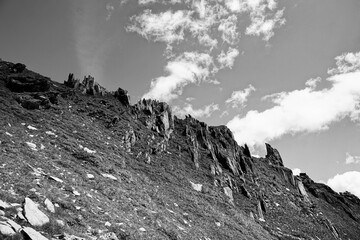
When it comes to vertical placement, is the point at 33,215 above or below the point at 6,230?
above

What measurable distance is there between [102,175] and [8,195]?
1328cm

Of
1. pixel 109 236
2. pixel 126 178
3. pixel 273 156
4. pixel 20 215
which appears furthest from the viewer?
pixel 273 156

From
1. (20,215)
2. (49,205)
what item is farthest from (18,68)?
(20,215)

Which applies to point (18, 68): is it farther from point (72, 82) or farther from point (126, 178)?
point (126, 178)

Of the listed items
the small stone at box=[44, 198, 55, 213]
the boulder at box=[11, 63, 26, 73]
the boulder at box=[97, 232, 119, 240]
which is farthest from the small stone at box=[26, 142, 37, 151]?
the boulder at box=[11, 63, 26, 73]

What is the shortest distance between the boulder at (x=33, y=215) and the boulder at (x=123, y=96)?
5273cm

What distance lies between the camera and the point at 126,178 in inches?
1112

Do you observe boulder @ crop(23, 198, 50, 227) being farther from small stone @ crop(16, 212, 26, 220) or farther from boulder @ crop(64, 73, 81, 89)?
boulder @ crop(64, 73, 81, 89)

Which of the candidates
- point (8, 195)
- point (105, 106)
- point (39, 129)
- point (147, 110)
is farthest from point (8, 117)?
point (147, 110)

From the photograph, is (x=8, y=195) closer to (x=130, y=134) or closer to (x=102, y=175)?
(x=102, y=175)

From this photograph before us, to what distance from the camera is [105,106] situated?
5388cm

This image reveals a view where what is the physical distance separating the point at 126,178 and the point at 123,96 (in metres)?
39.0

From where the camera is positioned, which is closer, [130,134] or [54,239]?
[54,239]

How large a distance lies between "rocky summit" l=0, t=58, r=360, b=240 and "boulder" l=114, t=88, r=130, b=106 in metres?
0.27
